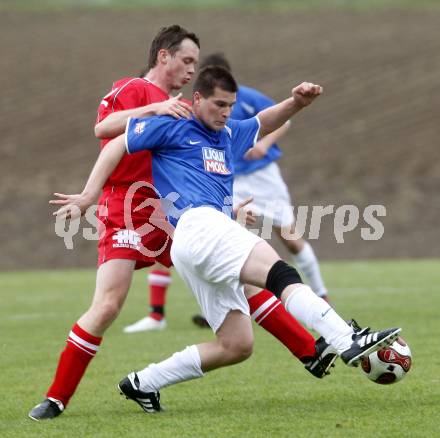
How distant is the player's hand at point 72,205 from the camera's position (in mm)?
5434

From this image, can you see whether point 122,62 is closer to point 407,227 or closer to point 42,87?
point 42,87

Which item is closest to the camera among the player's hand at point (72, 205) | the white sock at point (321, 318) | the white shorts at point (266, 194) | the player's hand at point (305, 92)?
the white sock at point (321, 318)

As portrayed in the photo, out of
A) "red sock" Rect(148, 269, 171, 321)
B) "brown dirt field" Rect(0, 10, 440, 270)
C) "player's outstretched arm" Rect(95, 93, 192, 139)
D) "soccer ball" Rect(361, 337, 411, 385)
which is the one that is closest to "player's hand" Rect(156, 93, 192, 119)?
"player's outstretched arm" Rect(95, 93, 192, 139)

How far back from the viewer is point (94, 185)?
5.54m

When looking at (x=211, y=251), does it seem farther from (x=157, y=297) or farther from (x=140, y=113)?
(x=157, y=297)

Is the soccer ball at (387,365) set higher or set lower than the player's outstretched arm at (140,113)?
lower

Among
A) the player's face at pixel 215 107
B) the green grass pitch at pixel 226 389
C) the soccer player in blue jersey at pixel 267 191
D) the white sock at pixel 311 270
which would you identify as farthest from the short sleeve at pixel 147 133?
the white sock at pixel 311 270

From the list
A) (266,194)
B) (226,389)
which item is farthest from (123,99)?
(266,194)

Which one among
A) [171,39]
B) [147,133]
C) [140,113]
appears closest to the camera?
[147,133]

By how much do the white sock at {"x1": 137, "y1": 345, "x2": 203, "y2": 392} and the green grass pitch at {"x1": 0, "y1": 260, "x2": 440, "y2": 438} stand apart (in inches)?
6.9

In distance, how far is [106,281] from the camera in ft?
19.3

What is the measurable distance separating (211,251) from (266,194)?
16.4 ft

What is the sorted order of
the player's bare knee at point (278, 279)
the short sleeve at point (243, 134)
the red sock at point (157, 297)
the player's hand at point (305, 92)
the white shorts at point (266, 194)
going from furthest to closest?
the white shorts at point (266, 194)
the red sock at point (157, 297)
the short sleeve at point (243, 134)
the player's hand at point (305, 92)
the player's bare knee at point (278, 279)

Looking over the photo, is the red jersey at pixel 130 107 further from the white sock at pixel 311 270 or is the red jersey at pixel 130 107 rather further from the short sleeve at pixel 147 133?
the white sock at pixel 311 270
